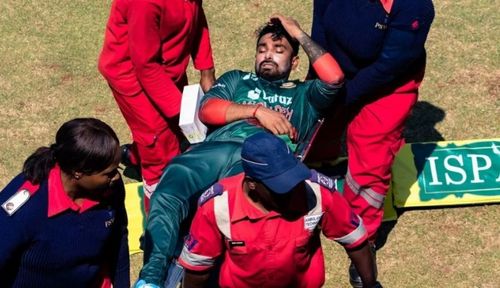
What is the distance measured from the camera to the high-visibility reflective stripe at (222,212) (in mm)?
4281

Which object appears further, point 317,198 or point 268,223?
point 317,198

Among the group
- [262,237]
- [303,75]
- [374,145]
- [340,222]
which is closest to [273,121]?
[374,145]

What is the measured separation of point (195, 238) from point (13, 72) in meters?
4.72

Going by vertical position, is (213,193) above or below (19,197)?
below

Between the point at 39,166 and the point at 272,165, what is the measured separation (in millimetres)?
1145

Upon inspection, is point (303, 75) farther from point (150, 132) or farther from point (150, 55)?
point (150, 55)

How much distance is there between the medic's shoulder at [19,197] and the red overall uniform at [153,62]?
1.83 meters

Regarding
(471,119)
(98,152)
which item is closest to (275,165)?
(98,152)

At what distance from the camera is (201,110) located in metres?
5.68

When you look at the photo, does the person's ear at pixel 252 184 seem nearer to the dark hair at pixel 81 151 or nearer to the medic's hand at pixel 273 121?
the dark hair at pixel 81 151

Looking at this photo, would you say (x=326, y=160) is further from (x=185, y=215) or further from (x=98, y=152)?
(x=98, y=152)

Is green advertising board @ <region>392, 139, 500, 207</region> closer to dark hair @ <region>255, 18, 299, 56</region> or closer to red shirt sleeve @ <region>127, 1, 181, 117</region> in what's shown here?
dark hair @ <region>255, 18, 299, 56</region>

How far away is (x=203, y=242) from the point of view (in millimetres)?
4457

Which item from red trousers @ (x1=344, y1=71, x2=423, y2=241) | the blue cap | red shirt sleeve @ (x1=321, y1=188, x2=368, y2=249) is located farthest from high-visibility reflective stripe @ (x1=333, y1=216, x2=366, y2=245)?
red trousers @ (x1=344, y1=71, x2=423, y2=241)
